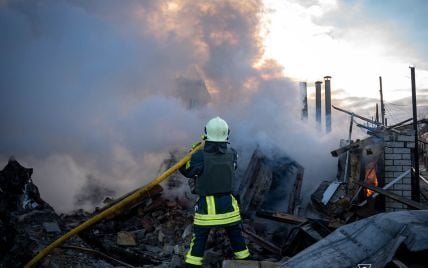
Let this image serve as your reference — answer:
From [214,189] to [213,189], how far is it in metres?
0.01

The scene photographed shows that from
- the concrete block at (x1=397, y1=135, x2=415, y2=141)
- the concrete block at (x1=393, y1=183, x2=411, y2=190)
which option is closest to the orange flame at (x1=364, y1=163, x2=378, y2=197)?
the concrete block at (x1=393, y1=183, x2=411, y2=190)

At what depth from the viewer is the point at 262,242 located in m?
5.81

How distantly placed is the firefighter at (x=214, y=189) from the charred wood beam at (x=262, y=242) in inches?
60.1

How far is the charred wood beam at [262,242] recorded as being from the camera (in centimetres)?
564

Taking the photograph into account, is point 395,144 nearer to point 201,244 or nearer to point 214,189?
point 214,189

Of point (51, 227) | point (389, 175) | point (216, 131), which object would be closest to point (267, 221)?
point (389, 175)

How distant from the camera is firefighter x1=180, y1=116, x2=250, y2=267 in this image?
4.15m

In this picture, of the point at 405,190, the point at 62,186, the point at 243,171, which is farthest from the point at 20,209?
the point at 405,190

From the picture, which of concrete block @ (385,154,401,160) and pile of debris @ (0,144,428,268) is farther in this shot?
concrete block @ (385,154,401,160)

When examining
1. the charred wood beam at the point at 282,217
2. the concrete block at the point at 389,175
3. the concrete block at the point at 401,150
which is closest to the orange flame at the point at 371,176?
the concrete block at the point at 389,175

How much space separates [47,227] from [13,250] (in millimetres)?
892

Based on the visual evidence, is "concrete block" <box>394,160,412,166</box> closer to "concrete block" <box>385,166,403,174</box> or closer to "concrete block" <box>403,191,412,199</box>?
"concrete block" <box>385,166,403,174</box>

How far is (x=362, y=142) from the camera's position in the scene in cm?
804

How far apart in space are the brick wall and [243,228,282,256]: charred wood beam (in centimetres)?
342
